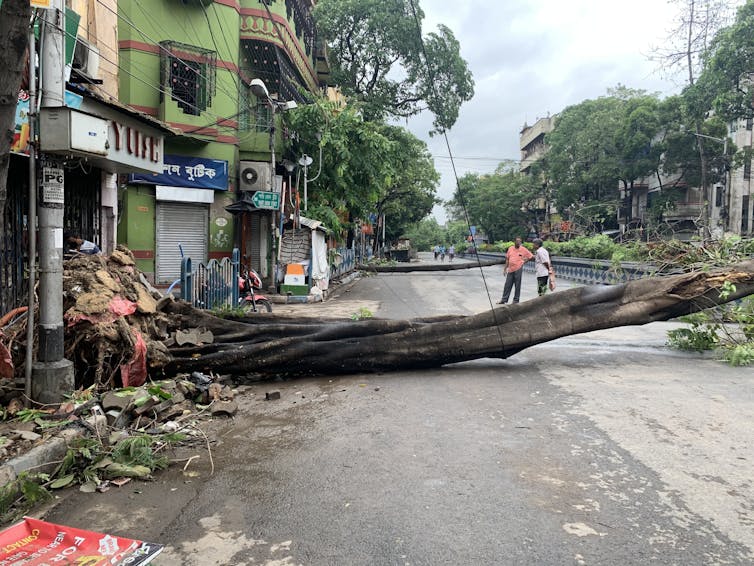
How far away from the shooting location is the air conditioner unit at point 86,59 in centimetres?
1072

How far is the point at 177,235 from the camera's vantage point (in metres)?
18.6

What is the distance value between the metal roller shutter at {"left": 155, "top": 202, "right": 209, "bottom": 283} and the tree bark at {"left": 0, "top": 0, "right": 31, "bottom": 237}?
1583 centimetres

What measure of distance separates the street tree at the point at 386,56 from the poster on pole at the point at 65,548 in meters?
25.1

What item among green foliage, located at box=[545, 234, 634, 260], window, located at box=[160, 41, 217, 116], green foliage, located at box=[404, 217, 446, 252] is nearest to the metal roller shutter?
window, located at box=[160, 41, 217, 116]

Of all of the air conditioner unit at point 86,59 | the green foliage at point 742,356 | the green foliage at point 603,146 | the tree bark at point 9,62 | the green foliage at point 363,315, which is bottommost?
the green foliage at point 742,356

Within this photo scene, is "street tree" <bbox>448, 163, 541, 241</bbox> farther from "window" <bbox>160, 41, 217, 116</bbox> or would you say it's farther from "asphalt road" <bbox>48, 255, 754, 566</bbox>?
"asphalt road" <bbox>48, 255, 754, 566</bbox>

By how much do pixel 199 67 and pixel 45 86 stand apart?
1425 centimetres

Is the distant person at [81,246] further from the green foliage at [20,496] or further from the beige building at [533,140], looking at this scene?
the beige building at [533,140]

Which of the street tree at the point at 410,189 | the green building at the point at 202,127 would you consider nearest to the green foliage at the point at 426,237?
the street tree at the point at 410,189

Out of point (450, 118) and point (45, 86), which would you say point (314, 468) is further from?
point (450, 118)

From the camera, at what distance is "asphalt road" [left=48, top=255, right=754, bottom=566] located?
120 inches

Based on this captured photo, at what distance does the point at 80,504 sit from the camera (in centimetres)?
374

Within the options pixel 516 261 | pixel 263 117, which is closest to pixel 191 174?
pixel 263 117

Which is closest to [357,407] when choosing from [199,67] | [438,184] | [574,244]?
[199,67]
